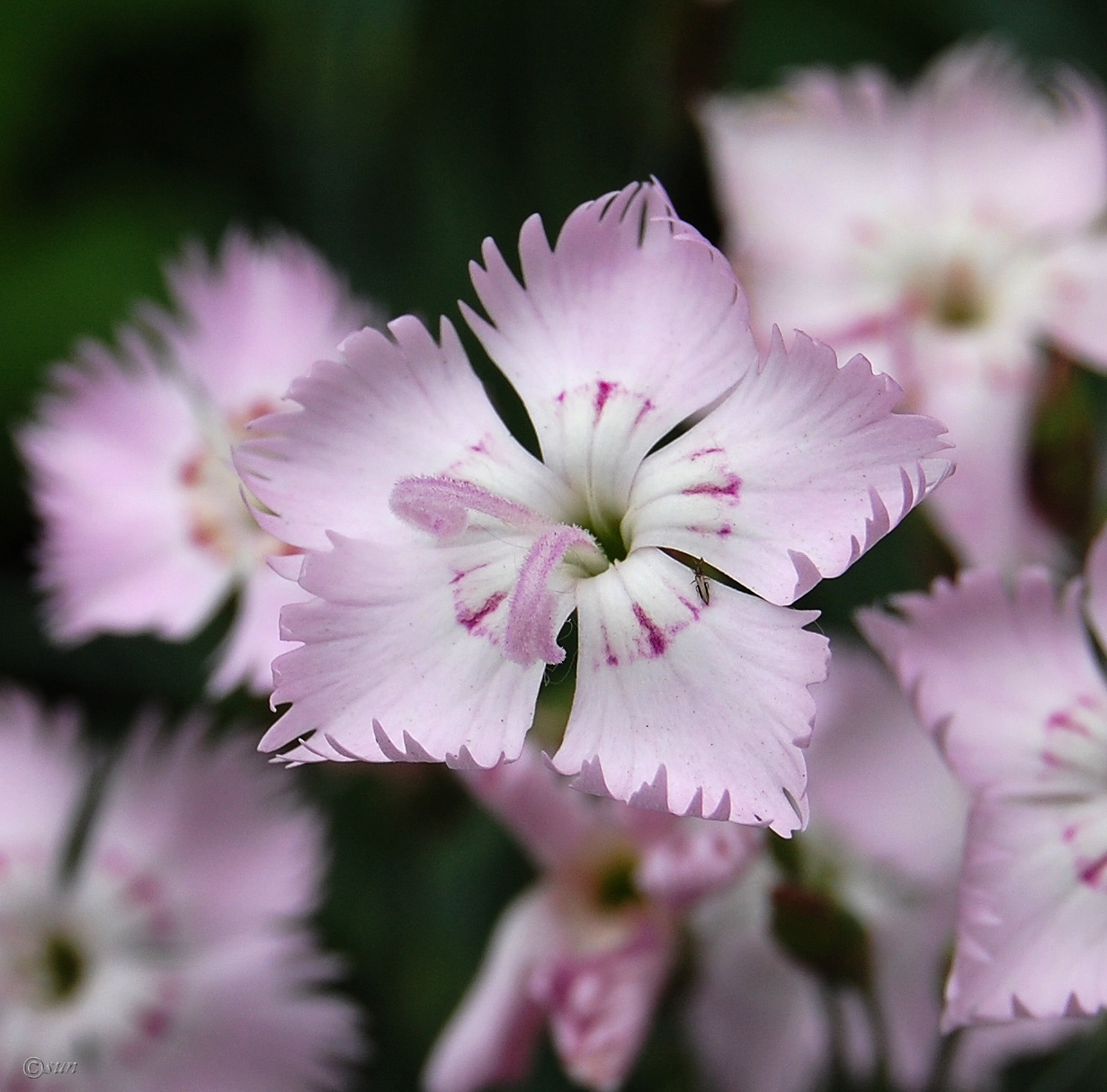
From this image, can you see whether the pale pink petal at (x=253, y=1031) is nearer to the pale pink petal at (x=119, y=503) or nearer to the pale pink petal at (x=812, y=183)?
the pale pink petal at (x=119, y=503)

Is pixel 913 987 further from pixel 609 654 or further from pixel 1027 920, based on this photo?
pixel 609 654

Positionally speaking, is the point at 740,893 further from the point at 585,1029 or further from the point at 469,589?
the point at 469,589

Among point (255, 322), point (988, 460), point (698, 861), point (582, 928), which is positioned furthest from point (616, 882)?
point (255, 322)

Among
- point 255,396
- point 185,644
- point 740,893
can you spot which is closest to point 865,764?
point 740,893

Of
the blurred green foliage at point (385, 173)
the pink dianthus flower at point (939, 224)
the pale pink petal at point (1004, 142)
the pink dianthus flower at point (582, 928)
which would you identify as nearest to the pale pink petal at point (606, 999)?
the pink dianthus flower at point (582, 928)

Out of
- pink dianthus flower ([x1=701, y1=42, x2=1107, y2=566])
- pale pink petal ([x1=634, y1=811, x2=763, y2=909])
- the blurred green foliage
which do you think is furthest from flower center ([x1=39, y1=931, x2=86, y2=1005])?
pink dianthus flower ([x1=701, y1=42, x2=1107, y2=566])

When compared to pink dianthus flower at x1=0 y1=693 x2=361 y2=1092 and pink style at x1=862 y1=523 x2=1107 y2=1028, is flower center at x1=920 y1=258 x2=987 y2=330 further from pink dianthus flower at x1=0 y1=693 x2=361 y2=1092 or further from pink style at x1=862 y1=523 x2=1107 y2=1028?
pink dianthus flower at x1=0 y1=693 x2=361 y2=1092
